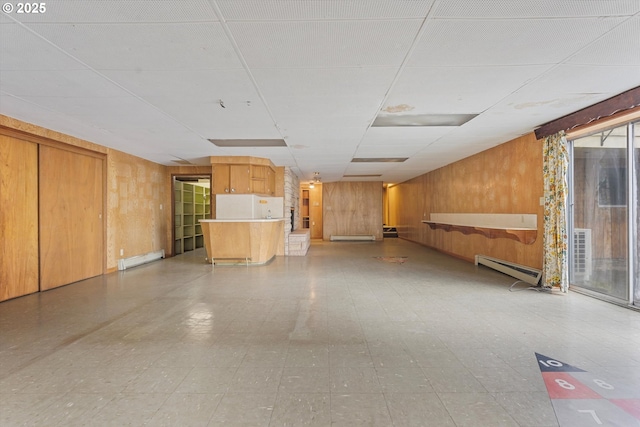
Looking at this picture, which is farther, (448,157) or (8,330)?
(448,157)

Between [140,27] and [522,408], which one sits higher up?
[140,27]

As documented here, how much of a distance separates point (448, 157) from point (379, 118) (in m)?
3.93

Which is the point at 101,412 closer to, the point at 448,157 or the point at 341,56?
the point at 341,56

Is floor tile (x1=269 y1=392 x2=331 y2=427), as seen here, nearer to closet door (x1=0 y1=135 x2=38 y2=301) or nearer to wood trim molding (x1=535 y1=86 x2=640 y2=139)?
wood trim molding (x1=535 y1=86 x2=640 y2=139)

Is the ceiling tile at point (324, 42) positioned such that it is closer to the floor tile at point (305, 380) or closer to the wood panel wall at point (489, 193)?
the floor tile at point (305, 380)

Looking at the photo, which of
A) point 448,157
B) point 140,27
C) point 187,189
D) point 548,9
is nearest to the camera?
point 548,9

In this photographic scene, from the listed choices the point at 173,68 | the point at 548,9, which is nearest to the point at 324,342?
the point at 173,68

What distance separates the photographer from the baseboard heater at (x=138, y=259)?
21.5 ft

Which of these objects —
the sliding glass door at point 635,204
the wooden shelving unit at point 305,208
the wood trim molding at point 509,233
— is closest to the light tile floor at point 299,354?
the sliding glass door at point 635,204

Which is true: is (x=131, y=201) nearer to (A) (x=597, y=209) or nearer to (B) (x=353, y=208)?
(B) (x=353, y=208)

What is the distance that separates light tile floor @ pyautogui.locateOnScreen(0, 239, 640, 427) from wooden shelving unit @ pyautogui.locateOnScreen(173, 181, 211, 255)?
4.82 metres

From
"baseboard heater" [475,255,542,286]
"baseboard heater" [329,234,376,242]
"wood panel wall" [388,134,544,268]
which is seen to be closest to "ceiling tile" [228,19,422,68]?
"wood panel wall" [388,134,544,268]

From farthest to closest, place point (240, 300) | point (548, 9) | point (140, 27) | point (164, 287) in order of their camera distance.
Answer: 1. point (164, 287)
2. point (240, 300)
3. point (140, 27)
4. point (548, 9)

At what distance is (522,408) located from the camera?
1.84 meters
